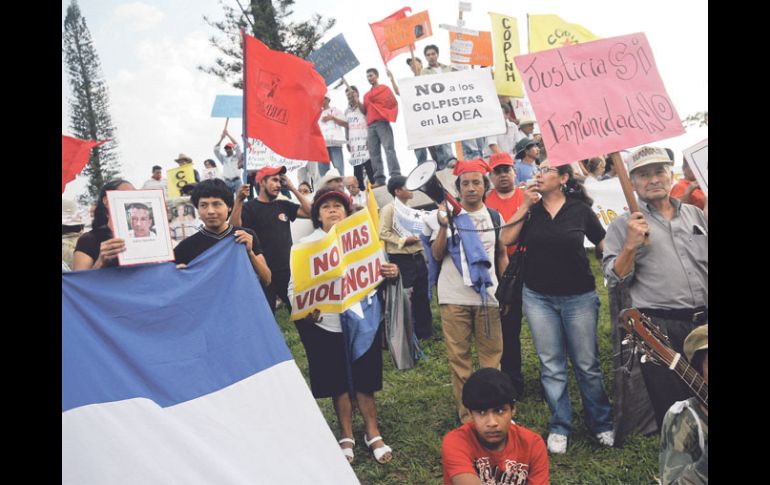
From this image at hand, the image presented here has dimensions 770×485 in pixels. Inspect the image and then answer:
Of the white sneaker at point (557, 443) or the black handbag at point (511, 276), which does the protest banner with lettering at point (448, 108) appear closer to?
the black handbag at point (511, 276)

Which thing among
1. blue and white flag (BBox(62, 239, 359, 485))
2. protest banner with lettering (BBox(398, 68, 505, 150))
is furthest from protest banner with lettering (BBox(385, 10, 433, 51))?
blue and white flag (BBox(62, 239, 359, 485))

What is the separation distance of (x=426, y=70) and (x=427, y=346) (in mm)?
4516

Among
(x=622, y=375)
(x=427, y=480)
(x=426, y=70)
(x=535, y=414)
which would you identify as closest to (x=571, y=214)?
(x=622, y=375)

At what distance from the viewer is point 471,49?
28.6 ft

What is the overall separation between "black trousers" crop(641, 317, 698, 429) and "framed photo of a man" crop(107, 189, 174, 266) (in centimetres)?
292

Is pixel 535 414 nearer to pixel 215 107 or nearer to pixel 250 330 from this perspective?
pixel 250 330

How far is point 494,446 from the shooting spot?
3088mm

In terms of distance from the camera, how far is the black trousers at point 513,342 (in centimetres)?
510

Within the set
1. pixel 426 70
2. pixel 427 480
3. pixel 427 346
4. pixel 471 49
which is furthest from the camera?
pixel 426 70

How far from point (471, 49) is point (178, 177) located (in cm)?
553

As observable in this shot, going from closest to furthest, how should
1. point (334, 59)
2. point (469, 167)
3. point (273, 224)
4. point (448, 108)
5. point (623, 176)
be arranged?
1. point (623, 176)
2. point (469, 167)
3. point (273, 224)
4. point (448, 108)
5. point (334, 59)

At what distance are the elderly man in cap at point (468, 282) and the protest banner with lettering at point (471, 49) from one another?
4.21 metres

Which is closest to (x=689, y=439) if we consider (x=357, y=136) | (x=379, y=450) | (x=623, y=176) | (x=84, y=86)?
(x=623, y=176)

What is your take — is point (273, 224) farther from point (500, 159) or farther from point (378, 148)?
point (378, 148)
